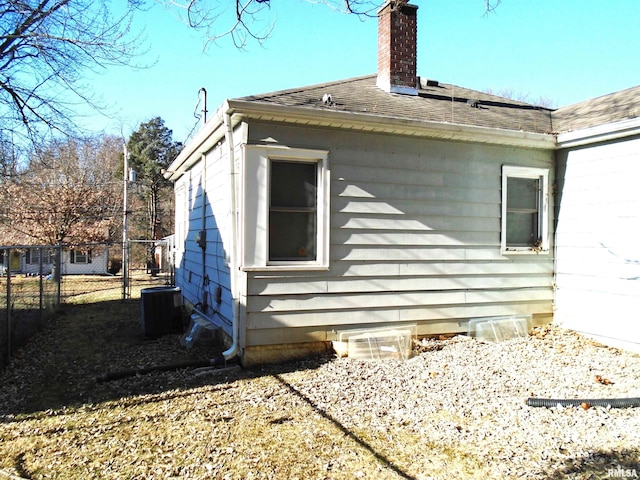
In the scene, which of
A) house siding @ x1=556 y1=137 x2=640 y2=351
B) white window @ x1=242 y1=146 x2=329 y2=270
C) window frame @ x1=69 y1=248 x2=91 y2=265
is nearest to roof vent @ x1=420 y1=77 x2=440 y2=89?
house siding @ x1=556 y1=137 x2=640 y2=351

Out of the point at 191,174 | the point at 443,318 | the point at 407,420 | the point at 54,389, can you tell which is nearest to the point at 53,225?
the point at 191,174

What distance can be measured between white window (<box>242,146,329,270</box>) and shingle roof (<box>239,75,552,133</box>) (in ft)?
2.15

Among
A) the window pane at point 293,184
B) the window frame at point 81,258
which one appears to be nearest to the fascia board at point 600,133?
the window pane at point 293,184

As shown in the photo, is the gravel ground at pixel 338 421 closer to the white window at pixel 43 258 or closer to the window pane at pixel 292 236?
the window pane at pixel 292 236

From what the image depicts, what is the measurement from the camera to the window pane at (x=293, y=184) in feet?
17.6

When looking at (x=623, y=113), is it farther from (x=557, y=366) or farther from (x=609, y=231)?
(x=557, y=366)

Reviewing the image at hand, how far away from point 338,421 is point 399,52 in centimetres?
592

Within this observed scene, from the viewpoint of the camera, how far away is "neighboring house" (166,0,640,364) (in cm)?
521

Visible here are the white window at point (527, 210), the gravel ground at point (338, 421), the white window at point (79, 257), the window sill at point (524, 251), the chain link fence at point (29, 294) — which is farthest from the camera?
the white window at point (79, 257)

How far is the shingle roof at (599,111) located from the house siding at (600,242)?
37 centimetres

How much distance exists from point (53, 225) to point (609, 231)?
68.5 ft

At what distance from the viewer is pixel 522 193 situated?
6.64 metres

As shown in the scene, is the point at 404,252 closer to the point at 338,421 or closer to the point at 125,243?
the point at 338,421

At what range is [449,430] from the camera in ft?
11.4
